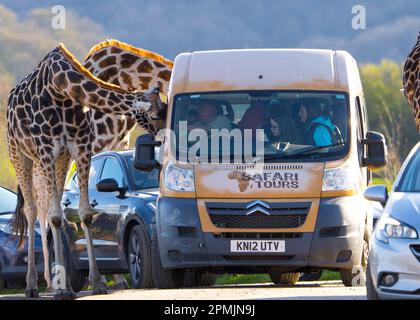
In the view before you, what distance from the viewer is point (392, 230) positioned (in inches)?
541

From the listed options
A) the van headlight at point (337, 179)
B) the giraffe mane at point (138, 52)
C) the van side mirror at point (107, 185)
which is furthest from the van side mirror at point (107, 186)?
the van headlight at point (337, 179)

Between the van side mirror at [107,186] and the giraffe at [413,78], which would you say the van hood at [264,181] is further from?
the giraffe at [413,78]

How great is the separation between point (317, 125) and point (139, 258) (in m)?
2.80

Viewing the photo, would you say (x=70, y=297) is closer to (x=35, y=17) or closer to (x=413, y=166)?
(x=413, y=166)

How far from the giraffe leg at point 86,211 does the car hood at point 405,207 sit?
202 inches

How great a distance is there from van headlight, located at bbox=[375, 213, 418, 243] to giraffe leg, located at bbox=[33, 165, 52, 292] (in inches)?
287

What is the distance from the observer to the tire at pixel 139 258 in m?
18.3

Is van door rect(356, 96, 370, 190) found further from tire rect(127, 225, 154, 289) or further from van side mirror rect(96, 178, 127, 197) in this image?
van side mirror rect(96, 178, 127, 197)

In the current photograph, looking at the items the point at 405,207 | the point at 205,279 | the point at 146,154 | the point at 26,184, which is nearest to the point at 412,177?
the point at 405,207

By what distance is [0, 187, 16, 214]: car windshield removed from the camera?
2347cm

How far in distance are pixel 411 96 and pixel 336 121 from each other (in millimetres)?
4183

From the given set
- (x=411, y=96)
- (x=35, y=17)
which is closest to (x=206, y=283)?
(x=411, y=96)

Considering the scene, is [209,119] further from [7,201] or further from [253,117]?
[7,201]

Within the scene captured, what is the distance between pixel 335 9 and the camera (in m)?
106
